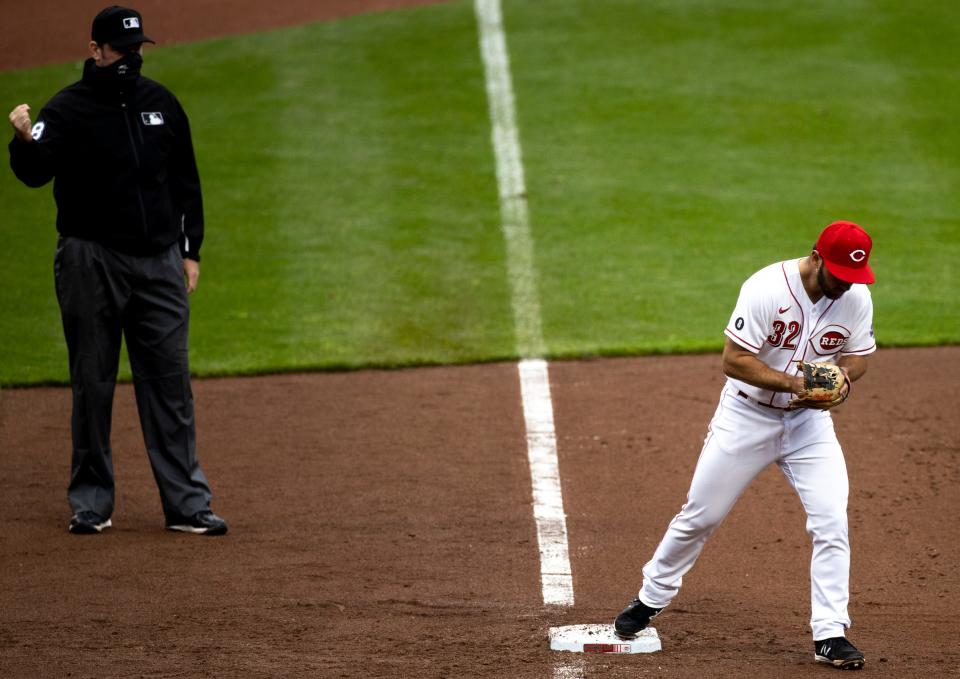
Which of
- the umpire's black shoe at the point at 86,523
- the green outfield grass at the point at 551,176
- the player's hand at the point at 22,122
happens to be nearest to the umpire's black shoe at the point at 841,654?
the umpire's black shoe at the point at 86,523

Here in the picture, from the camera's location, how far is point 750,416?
5090 millimetres

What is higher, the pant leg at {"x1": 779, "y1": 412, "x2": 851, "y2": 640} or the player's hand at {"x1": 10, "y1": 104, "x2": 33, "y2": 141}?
the player's hand at {"x1": 10, "y1": 104, "x2": 33, "y2": 141}

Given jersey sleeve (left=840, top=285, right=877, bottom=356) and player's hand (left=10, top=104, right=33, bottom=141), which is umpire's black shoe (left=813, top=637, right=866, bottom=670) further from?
player's hand (left=10, top=104, right=33, bottom=141)

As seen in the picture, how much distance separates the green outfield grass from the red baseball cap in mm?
4515

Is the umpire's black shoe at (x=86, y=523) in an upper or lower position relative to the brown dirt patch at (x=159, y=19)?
lower

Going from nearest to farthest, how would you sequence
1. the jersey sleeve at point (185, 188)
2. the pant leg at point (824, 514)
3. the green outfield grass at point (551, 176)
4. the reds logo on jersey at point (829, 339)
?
the pant leg at point (824, 514) → the reds logo on jersey at point (829, 339) → the jersey sleeve at point (185, 188) → the green outfield grass at point (551, 176)

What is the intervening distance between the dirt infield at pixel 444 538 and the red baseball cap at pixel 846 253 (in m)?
1.46

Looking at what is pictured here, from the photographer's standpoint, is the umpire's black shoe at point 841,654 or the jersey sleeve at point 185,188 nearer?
the umpire's black shoe at point 841,654

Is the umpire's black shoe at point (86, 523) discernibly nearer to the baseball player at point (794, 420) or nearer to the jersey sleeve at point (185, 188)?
the jersey sleeve at point (185, 188)

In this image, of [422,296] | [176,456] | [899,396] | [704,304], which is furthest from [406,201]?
[176,456]

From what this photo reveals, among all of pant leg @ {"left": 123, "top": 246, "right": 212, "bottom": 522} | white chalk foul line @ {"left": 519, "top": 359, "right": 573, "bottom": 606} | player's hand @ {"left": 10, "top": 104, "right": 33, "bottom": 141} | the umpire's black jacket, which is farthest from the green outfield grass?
player's hand @ {"left": 10, "top": 104, "right": 33, "bottom": 141}

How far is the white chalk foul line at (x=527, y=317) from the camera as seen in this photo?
20.2 feet

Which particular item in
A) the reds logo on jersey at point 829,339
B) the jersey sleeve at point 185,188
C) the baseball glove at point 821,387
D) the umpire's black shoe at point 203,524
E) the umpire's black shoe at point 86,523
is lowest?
the umpire's black shoe at point 203,524

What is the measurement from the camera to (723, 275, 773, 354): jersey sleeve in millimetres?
4945
